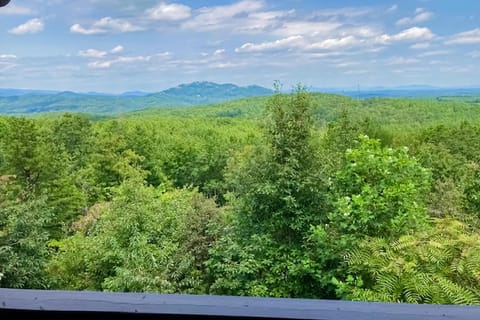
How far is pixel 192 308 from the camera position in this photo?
628 mm

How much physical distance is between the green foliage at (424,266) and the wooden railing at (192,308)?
1778mm

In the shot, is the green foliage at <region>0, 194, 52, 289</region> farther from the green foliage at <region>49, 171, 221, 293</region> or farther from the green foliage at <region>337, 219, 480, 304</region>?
the green foliage at <region>337, 219, 480, 304</region>

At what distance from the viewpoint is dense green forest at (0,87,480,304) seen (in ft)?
11.4

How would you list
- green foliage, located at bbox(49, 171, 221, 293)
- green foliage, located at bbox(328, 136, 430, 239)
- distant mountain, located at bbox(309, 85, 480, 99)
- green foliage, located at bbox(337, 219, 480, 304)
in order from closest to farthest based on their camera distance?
green foliage, located at bbox(337, 219, 480, 304) → green foliage, located at bbox(328, 136, 430, 239) → green foliage, located at bbox(49, 171, 221, 293) → distant mountain, located at bbox(309, 85, 480, 99)

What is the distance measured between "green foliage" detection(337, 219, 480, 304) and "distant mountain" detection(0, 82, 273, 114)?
34.6ft

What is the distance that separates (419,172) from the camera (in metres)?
4.68

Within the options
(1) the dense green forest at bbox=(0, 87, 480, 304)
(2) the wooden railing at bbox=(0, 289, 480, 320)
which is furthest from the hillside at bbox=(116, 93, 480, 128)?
(2) the wooden railing at bbox=(0, 289, 480, 320)

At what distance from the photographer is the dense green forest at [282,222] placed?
3.46 meters

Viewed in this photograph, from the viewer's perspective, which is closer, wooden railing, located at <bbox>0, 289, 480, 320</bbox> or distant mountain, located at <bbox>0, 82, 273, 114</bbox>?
wooden railing, located at <bbox>0, 289, 480, 320</bbox>

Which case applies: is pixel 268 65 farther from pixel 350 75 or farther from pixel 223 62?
pixel 350 75

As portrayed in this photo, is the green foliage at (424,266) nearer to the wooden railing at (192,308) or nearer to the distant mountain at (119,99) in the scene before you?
the wooden railing at (192,308)

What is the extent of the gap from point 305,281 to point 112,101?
18853 mm

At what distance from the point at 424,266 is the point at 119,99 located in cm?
2277

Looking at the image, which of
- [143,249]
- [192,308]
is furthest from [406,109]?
[192,308]
